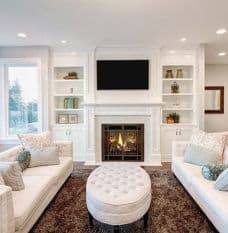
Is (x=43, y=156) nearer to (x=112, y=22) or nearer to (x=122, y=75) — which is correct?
(x=112, y=22)

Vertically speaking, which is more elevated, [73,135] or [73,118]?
[73,118]

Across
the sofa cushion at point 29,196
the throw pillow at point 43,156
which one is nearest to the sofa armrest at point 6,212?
the sofa cushion at point 29,196

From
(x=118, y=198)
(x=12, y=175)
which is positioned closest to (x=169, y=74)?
(x=118, y=198)

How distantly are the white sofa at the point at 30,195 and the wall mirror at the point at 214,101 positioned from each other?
5897 mm

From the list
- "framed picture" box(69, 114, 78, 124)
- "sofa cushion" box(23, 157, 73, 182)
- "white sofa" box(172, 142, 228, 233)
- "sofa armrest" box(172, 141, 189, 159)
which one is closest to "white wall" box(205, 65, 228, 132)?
"sofa armrest" box(172, 141, 189, 159)

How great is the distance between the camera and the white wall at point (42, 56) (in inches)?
223

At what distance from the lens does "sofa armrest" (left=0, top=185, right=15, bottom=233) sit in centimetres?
192

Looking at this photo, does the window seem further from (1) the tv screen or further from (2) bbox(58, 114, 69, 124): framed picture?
(1) the tv screen

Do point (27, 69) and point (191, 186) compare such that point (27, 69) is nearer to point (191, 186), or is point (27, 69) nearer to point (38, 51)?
point (38, 51)

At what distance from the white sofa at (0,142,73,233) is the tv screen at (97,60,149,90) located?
1967 millimetres

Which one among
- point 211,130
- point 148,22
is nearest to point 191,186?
point 148,22

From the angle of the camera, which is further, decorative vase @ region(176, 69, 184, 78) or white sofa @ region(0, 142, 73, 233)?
decorative vase @ region(176, 69, 184, 78)

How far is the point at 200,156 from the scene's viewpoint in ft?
12.3

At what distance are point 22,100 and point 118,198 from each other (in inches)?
174
